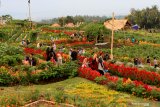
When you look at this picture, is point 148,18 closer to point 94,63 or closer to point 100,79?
point 94,63

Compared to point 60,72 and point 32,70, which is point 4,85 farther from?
point 60,72

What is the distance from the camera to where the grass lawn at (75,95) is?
14.2 metres

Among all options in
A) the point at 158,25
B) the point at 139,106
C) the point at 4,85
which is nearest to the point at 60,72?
the point at 4,85

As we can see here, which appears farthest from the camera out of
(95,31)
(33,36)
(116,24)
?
(116,24)

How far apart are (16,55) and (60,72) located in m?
4.20

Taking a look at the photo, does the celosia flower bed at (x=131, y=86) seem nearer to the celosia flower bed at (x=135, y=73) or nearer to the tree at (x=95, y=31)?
the celosia flower bed at (x=135, y=73)

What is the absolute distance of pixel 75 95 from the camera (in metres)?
15.9

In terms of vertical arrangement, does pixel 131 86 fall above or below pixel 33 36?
above

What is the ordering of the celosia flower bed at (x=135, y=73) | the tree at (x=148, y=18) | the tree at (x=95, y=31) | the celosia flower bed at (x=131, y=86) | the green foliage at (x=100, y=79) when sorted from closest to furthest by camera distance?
the celosia flower bed at (x=131, y=86), the green foliage at (x=100, y=79), the celosia flower bed at (x=135, y=73), the tree at (x=95, y=31), the tree at (x=148, y=18)

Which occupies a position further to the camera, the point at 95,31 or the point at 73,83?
the point at 95,31

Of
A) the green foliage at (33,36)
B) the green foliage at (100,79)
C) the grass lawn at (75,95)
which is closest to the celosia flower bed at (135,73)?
the green foliage at (100,79)

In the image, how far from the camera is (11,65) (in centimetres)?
2228

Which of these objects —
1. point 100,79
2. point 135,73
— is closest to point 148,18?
point 135,73

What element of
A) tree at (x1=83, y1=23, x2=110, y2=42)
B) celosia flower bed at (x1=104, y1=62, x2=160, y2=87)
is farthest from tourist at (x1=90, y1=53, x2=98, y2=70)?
tree at (x1=83, y1=23, x2=110, y2=42)
